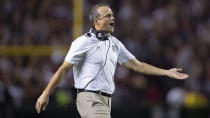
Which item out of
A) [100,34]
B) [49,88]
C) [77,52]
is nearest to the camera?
[49,88]

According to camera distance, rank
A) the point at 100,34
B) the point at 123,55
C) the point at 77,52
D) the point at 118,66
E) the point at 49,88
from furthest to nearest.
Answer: the point at 118,66
the point at 123,55
the point at 100,34
the point at 77,52
the point at 49,88

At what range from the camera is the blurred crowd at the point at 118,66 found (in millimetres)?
11422

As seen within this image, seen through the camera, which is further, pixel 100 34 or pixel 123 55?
pixel 123 55

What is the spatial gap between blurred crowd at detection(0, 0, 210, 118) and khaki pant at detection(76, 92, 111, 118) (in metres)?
4.68

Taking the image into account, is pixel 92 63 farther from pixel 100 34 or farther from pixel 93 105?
pixel 93 105

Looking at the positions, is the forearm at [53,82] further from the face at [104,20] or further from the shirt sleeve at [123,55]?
the shirt sleeve at [123,55]

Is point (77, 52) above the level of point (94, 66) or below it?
above

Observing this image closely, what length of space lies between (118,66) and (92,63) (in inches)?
232

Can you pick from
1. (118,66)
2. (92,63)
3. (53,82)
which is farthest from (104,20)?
(118,66)

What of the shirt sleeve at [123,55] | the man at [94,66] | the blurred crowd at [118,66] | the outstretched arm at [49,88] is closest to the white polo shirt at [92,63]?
the man at [94,66]

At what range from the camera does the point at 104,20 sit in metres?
6.48

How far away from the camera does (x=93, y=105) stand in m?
6.24

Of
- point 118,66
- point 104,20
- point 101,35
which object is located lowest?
point 118,66

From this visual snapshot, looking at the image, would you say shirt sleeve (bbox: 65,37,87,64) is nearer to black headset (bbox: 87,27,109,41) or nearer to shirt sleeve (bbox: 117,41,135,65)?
black headset (bbox: 87,27,109,41)
